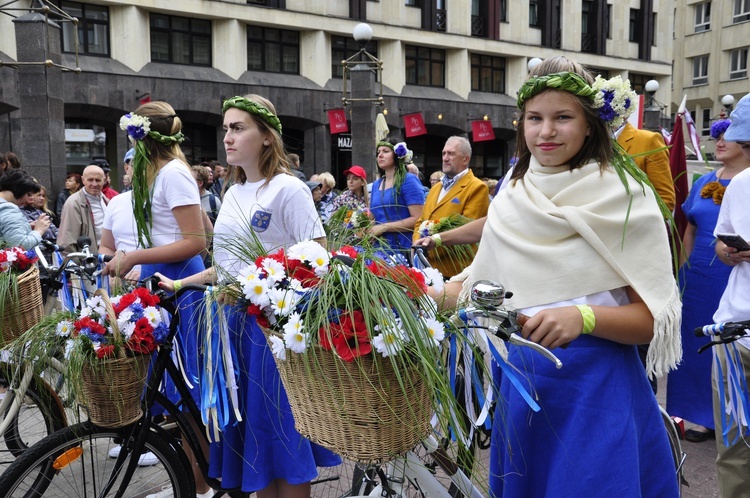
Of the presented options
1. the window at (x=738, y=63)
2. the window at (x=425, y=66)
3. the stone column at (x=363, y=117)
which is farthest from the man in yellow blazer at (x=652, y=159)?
the window at (x=738, y=63)

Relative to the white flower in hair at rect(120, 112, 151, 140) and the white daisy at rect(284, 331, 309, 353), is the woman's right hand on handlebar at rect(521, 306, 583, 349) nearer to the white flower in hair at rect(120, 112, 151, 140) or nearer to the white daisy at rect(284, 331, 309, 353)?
the white daisy at rect(284, 331, 309, 353)

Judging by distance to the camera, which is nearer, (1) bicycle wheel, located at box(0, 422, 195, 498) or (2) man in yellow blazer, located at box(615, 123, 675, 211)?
(1) bicycle wheel, located at box(0, 422, 195, 498)

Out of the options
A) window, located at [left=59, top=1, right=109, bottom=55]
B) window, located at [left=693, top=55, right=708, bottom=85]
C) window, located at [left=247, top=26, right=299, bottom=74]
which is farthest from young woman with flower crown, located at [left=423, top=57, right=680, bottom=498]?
window, located at [left=693, top=55, right=708, bottom=85]

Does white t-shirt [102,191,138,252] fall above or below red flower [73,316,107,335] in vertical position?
above

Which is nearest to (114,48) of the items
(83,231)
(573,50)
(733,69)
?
(83,231)

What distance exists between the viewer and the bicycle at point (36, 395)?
318 centimetres

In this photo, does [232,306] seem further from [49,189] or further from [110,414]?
[49,189]

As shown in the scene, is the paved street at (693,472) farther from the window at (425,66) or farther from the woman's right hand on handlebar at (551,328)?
the window at (425,66)

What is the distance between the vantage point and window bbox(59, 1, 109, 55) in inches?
846

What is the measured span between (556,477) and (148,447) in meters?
1.73

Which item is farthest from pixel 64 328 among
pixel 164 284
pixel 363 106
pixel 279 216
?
pixel 363 106

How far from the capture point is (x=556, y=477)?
79.5 inches

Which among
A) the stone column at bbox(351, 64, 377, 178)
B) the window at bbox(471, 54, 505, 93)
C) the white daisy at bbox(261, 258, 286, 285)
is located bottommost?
the white daisy at bbox(261, 258, 286, 285)

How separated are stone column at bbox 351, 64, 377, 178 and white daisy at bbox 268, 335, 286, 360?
12.6m
